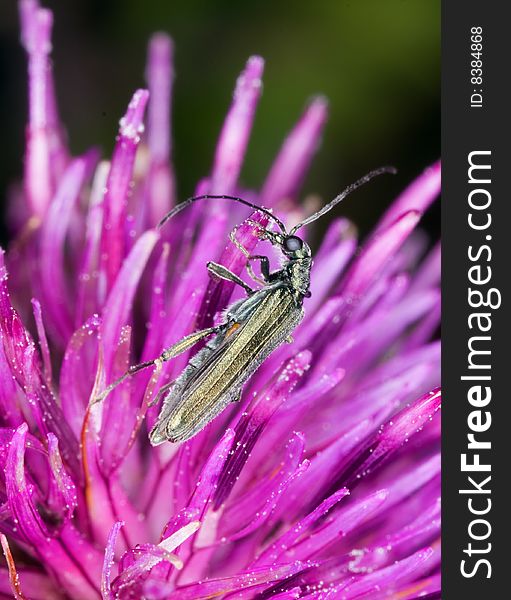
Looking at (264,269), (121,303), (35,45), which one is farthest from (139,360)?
(35,45)

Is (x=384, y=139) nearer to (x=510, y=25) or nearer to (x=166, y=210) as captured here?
(x=166, y=210)

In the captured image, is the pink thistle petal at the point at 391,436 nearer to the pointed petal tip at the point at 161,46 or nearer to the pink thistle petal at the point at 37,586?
the pink thistle petal at the point at 37,586

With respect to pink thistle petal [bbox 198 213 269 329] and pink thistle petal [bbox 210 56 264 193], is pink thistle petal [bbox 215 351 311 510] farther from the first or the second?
pink thistle petal [bbox 210 56 264 193]

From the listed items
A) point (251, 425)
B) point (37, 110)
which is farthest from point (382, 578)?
point (37, 110)

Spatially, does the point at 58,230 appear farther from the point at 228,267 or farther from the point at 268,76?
the point at 268,76

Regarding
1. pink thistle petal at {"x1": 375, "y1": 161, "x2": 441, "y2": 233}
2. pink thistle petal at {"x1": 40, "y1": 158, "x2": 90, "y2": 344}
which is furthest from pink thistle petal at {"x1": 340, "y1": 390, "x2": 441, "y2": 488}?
pink thistle petal at {"x1": 40, "y1": 158, "x2": 90, "y2": 344}
